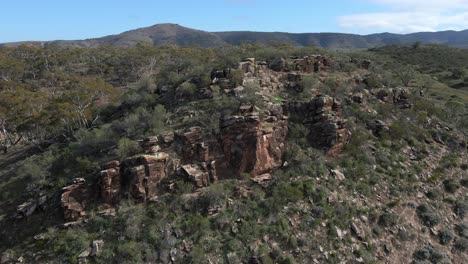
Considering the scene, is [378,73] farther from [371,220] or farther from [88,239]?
[88,239]

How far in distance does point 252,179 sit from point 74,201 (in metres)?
8.39

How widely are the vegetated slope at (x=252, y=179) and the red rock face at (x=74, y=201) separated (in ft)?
0.15

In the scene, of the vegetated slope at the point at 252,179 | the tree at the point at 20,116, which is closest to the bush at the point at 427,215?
the vegetated slope at the point at 252,179

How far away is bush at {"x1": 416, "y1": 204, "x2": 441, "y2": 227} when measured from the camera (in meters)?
19.1

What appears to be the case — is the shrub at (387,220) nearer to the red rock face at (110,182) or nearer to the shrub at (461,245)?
the shrub at (461,245)

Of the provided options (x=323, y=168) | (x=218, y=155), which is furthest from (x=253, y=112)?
(x=323, y=168)

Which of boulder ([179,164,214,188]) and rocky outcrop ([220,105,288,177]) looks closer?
boulder ([179,164,214,188])

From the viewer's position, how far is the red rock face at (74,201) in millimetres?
16297

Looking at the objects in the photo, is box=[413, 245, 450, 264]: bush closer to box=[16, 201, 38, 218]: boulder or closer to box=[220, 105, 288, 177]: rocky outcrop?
box=[220, 105, 288, 177]: rocky outcrop

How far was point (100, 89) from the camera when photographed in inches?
1511

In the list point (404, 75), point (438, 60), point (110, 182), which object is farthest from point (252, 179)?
point (438, 60)

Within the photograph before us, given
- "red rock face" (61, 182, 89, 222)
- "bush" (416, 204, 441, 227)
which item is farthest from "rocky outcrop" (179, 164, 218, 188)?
"bush" (416, 204, 441, 227)

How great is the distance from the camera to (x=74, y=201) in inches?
655

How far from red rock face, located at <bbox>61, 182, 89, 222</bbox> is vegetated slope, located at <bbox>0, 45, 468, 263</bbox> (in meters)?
0.05
